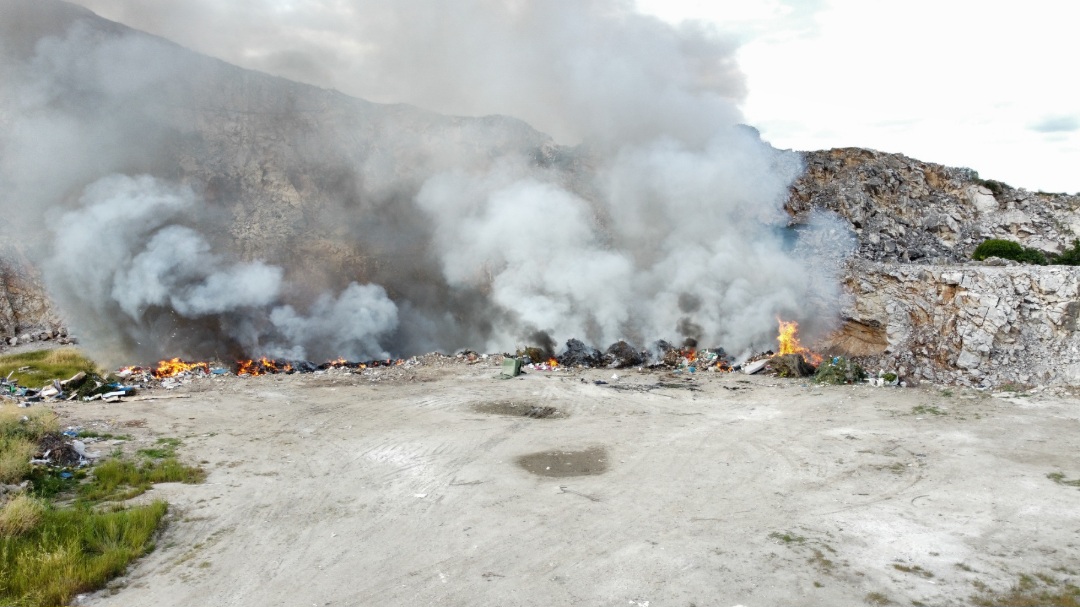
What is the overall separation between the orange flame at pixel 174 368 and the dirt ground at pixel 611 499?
11.7 feet

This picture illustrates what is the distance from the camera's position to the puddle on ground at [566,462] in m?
8.55

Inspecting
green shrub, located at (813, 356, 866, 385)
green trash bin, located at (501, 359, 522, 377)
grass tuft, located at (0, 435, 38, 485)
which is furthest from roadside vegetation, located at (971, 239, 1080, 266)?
grass tuft, located at (0, 435, 38, 485)

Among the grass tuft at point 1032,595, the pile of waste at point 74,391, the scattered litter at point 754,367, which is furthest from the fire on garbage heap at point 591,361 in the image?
the grass tuft at point 1032,595

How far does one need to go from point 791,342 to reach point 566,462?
34.4 feet

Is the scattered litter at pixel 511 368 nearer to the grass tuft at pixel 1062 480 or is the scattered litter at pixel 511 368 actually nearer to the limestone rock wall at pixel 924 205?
the grass tuft at pixel 1062 480

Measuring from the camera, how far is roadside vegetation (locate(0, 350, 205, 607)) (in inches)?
216

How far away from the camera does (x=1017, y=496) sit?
7219 millimetres

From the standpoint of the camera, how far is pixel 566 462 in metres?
8.97

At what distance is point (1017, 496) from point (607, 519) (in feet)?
16.1

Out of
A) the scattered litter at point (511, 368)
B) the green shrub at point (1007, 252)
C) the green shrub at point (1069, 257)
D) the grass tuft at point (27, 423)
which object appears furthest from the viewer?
the green shrub at point (1069, 257)

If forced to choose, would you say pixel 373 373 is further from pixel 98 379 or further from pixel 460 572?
pixel 460 572

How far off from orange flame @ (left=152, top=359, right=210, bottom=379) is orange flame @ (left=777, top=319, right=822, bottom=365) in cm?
1558

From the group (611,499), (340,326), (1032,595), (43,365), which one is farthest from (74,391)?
(1032,595)

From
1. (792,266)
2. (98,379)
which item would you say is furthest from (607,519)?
(792,266)
